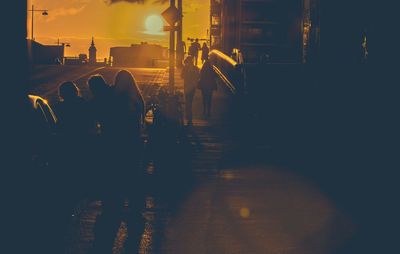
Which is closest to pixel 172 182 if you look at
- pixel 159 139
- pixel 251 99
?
pixel 159 139

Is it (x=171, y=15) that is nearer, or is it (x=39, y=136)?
(x=39, y=136)

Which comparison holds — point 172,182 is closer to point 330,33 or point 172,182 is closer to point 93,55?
point 330,33

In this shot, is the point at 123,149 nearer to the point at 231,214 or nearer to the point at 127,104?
the point at 127,104

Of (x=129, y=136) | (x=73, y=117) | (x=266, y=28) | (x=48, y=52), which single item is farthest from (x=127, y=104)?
(x=48, y=52)

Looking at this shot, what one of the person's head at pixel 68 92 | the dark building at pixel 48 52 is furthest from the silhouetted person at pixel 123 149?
the dark building at pixel 48 52

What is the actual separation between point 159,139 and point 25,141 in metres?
8.82

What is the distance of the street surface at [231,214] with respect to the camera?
10312 millimetres

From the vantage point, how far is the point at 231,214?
12.3m

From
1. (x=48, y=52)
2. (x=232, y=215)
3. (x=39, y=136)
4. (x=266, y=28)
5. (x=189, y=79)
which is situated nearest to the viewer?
(x=39, y=136)

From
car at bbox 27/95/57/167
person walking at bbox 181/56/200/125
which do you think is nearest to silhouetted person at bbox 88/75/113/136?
car at bbox 27/95/57/167

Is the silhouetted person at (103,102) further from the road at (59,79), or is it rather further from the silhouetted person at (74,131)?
the road at (59,79)

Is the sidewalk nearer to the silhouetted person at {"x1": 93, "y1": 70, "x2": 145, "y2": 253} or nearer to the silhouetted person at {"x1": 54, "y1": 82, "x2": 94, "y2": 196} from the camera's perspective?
the silhouetted person at {"x1": 93, "y1": 70, "x2": 145, "y2": 253}

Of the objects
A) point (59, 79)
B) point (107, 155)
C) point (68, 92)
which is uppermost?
point (68, 92)

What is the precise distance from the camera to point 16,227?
10.3 metres
